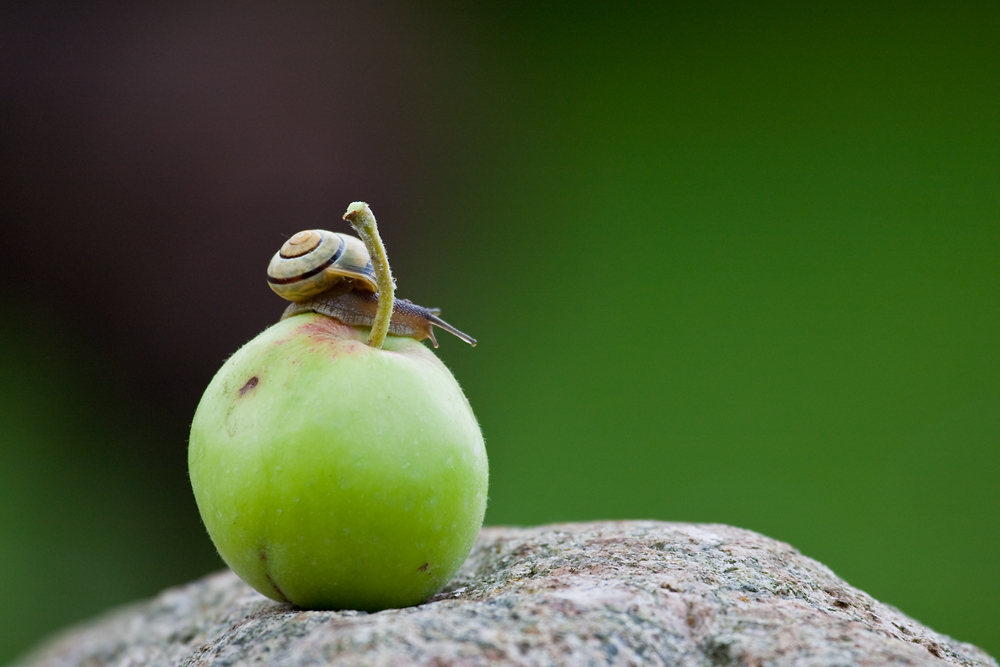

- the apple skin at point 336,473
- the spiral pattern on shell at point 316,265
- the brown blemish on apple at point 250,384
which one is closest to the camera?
the apple skin at point 336,473

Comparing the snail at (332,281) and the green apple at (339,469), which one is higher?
the snail at (332,281)

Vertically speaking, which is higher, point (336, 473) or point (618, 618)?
point (336, 473)

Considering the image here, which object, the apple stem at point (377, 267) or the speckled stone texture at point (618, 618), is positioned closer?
the speckled stone texture at point (618, 618)

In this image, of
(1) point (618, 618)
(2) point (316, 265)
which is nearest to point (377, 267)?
(2) point (316, 265)

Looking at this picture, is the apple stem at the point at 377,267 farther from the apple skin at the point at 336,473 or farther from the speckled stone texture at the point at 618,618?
the speckled stone texture at the point at 618,618

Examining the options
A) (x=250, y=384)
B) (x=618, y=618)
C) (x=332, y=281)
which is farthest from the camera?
(x=332, y=281)

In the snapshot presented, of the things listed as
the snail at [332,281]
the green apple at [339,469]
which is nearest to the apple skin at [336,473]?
the green apple at [339,469]

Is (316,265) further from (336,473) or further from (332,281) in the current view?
(336,473)
